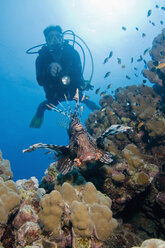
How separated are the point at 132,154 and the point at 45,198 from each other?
231cm

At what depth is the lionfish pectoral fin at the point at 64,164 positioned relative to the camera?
2.44 meters

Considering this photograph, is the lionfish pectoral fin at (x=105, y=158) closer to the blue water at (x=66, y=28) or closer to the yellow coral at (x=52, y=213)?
the yellow coral at (x=52, y=213)

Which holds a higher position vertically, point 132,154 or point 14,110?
point 14,110

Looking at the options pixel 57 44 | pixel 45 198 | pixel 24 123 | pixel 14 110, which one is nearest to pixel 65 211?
pixel 45 198

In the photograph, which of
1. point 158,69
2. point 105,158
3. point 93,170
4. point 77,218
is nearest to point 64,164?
point 105,158

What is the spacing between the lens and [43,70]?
9.42 meters

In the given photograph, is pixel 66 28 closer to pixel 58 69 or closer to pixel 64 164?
pixel 58 69

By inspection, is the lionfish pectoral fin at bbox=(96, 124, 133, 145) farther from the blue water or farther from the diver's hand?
the blue water

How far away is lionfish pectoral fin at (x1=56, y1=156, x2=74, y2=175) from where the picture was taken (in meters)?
2.44

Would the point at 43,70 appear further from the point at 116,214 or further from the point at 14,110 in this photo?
the point at 14,110

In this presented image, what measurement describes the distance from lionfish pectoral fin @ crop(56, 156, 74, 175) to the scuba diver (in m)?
6.56

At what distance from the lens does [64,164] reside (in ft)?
8.38

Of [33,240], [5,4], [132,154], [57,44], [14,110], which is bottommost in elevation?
[33,240]

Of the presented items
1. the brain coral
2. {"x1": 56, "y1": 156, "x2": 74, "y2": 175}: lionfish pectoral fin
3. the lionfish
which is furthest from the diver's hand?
the brain coral
